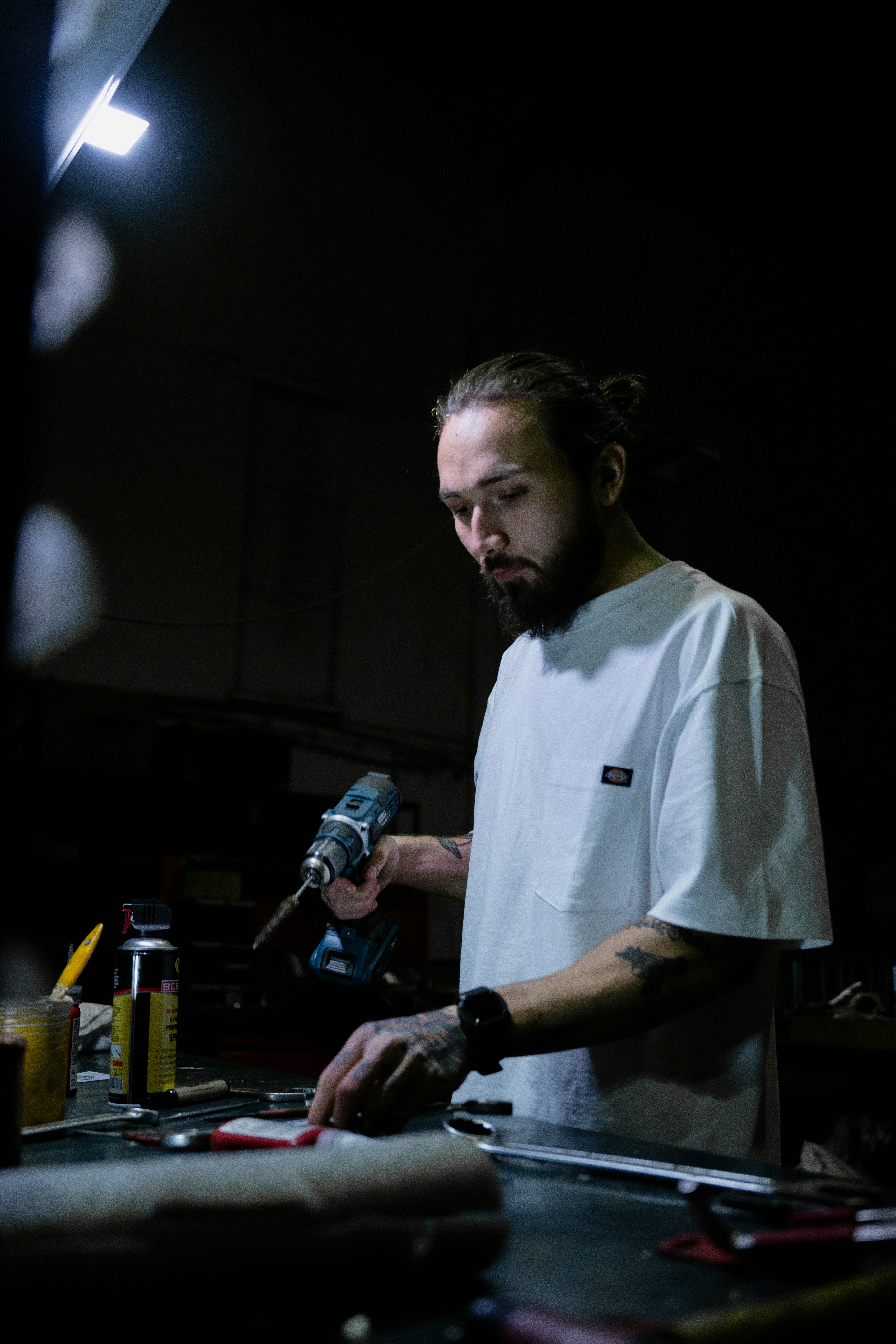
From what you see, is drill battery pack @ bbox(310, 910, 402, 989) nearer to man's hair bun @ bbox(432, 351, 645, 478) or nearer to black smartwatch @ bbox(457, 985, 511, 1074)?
black smartwatch @ bbox(457, 985, 511, 1074)

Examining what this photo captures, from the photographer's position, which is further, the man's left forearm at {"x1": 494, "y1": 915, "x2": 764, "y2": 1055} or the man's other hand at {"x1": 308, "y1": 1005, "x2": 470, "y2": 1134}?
the man's left forearm at {"x1": 494, "y1": 915, "x2": 764, "y2": 1055}

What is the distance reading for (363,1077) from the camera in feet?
2.87

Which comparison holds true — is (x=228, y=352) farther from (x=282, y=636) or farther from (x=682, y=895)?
(x=682, y=895)

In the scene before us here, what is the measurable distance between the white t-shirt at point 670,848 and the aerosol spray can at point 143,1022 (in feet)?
1.21

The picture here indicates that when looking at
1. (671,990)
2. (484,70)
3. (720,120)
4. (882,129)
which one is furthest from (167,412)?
(671,990)

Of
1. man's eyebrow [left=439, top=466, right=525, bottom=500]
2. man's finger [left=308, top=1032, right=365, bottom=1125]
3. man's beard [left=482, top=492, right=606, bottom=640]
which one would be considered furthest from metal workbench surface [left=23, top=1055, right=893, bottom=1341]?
man's eyebrow [left=439, top=466, right=525, bottom=500]

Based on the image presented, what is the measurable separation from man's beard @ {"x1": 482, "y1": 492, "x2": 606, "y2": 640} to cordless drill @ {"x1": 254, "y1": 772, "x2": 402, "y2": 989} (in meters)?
0.32

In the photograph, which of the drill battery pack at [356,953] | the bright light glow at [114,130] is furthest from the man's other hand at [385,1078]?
the bright light glow at [114,130]

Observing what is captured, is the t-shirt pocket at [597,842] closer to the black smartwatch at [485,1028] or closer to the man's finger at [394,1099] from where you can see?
the black smartwatch at [485,1028]

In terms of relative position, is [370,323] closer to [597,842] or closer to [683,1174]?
[597,842]

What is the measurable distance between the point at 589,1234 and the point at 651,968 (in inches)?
16.9

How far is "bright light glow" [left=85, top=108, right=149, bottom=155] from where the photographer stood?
1.58 m

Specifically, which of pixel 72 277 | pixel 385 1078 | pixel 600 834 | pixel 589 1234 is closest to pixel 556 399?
pixel 600 834

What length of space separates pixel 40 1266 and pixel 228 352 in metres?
4.12
